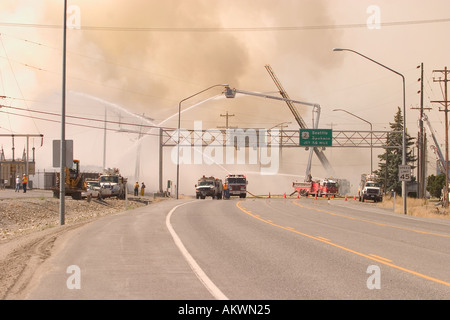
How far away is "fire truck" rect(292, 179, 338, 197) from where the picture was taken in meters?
72.3

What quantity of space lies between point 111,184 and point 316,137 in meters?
29.0

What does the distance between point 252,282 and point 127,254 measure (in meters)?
4.45

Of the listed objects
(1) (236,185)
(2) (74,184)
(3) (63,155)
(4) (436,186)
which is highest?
(3) (63,155)

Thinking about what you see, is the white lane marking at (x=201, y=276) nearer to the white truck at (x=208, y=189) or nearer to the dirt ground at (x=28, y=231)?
the dirt ground at (x=28, y=231)

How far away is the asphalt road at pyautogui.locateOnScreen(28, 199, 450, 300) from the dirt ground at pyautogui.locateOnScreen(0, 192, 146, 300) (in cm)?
38

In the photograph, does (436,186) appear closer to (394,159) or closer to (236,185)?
(394,159)

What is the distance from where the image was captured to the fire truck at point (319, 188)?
72.3 m

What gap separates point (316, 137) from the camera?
2697 inches

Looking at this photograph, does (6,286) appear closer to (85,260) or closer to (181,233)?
(85,260)

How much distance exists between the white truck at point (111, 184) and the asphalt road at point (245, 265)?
1330 inches

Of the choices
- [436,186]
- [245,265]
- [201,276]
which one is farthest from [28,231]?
[436,186]

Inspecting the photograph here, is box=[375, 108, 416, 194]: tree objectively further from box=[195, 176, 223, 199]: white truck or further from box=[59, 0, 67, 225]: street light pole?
box=[59, 0, 67, 225]: street light pole

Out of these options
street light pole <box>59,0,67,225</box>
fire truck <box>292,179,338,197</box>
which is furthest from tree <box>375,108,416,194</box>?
street light pole <box>59,0,67,225</box>
